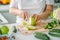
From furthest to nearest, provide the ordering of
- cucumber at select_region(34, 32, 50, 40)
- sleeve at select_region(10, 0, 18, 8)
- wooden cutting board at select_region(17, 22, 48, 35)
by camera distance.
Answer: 1. sleeve at select_region(10, 0, 18, 8)
2. wooden cutting board at select_region(17, 22, 48, 35)
3. cucumber at select_region(34, 32, 50, 40)

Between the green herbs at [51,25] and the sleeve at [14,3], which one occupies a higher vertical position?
the sleeve at [14,3]

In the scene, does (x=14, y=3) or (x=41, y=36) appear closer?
(x=41, y=36)

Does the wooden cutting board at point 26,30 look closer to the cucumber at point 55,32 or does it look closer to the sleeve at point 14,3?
the cucumber at point 55,32

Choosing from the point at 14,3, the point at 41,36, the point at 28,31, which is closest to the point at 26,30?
the point at 28,31

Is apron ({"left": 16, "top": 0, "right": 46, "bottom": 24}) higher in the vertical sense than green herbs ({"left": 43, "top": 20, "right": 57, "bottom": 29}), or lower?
higher

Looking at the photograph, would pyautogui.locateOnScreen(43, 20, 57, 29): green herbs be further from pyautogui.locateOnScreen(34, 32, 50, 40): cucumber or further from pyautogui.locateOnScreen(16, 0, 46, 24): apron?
pyautogui.locateOnScreen(16, 0, 46, 24): apron

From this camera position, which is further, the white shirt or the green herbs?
the white shirt

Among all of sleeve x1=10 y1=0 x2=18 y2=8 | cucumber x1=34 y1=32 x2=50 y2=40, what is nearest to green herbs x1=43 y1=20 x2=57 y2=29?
cucumber x1=34 y1=32 x2=50 y2=40

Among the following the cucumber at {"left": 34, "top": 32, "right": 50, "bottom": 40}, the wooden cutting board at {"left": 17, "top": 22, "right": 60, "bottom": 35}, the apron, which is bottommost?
the cucumber at {"left": 34, "top": 32, "right": 50, "bottom": 40}

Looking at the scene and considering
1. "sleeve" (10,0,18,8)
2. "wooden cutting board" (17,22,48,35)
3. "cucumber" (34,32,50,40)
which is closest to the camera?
"cucumber" (34,32,50,40)

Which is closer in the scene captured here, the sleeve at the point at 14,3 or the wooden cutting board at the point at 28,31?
the wooden cutting board at the point at 28,31

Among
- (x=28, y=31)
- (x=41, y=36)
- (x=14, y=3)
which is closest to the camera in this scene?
(x=41, y=36)

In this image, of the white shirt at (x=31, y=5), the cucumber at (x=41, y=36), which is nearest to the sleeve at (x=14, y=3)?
the white shirt at (x=31, y=5)

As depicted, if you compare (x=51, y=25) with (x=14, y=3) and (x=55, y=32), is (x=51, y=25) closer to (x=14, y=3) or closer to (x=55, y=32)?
(x=55, y=32)
